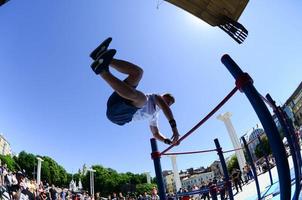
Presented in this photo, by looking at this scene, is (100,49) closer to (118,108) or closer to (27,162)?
(118,108)

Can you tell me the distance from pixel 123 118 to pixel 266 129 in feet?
6.09

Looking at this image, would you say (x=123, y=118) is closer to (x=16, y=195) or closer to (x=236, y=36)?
(x=236, y=36)

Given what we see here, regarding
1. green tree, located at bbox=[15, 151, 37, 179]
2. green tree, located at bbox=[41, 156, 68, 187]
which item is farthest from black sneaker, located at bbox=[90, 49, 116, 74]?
green tree, located at bbox=[15, 151, 37, 179]

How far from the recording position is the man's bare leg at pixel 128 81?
7.84 ft

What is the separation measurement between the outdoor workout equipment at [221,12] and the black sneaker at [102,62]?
161 inches

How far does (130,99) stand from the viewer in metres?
2.64

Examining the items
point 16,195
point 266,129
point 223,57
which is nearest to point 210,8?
point 223,57

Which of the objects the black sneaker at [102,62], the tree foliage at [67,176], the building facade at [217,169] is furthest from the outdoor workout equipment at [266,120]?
the building facade at [217,169]

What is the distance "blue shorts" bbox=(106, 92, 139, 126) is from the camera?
2.82m

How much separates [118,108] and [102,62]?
71 centimetres

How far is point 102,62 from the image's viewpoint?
2.29 meters

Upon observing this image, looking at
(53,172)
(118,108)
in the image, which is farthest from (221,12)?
(53,172)

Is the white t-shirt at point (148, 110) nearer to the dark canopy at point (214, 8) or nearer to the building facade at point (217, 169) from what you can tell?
the dark canopy at point (214, 8)

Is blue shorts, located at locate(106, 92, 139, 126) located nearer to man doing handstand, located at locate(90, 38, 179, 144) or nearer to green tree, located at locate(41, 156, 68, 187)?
man doing handstand, located at locate(90, 38, 179, 144)
